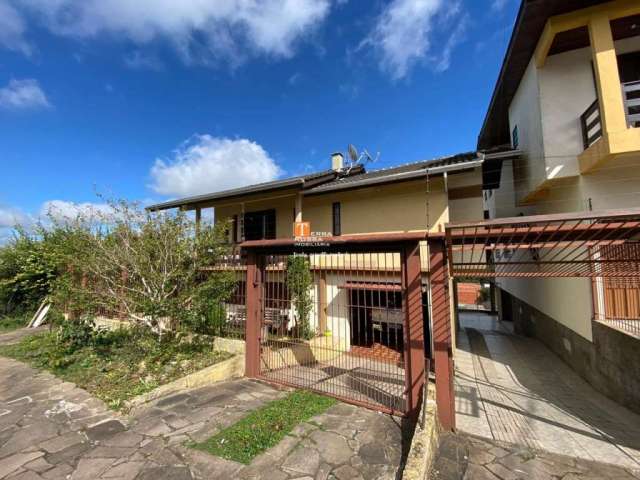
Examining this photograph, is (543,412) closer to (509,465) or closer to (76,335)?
(509,465)

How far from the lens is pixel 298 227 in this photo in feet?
34.1

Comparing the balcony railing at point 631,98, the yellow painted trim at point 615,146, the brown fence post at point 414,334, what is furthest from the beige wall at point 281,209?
the balcony railing at point 631,98

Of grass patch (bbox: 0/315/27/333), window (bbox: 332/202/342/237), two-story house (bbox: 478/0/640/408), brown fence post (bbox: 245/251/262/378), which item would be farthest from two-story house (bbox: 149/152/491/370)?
grass patch (bbox: 0/315/27/333)

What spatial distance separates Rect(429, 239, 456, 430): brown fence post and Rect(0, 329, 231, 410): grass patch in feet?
15.5

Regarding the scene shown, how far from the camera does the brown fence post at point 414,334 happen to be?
4.54m

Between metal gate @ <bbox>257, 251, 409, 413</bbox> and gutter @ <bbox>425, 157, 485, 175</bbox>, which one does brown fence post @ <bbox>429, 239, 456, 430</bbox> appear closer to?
metal gate @ <bbox>257, 251, 409, 413</bbox>

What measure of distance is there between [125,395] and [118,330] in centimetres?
488

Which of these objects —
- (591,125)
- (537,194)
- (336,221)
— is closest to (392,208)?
(336,221)

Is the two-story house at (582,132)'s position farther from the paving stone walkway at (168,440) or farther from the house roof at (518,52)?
the paving stone walkway at (168,440)

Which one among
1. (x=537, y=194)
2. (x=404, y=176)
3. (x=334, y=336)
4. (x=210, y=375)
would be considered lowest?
(x=334, y=336)

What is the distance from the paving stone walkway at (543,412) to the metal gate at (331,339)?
1.57 m

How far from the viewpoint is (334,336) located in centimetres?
1014

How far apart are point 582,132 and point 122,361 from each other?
514 inches

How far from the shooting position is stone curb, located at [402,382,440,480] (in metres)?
2.97
